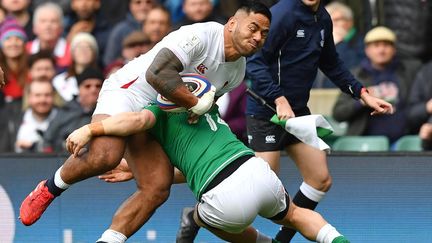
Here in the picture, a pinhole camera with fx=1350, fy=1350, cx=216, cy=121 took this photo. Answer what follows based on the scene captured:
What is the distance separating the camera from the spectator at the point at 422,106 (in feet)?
37.0

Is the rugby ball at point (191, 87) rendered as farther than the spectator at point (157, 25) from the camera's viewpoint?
No

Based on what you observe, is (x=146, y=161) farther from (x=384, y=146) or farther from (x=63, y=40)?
(x=63, y=40)

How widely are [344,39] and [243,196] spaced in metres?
4.38

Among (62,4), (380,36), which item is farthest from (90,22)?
(380,36)

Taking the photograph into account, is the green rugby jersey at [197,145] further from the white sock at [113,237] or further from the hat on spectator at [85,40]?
the hat on spectator at [85,40]

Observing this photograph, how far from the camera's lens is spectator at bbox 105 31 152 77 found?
1217 centimetres

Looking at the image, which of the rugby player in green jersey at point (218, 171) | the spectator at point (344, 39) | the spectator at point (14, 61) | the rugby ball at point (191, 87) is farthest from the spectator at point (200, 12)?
the rugby ball at point (191, 87)

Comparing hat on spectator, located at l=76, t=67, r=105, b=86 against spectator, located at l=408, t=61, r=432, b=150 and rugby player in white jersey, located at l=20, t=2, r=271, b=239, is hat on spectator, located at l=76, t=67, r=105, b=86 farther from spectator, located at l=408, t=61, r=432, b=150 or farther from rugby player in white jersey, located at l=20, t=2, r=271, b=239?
rugby player in white jersey, located at l=20, t=2, r=271, b=239

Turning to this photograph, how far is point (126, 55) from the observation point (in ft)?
40.4

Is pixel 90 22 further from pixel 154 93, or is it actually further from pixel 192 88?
pixel 192 88

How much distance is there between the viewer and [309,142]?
9.50m

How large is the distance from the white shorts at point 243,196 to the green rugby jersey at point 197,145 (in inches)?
4.0

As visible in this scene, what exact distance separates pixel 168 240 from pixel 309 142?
5.11 ft

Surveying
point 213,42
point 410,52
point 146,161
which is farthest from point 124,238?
point 410,52
